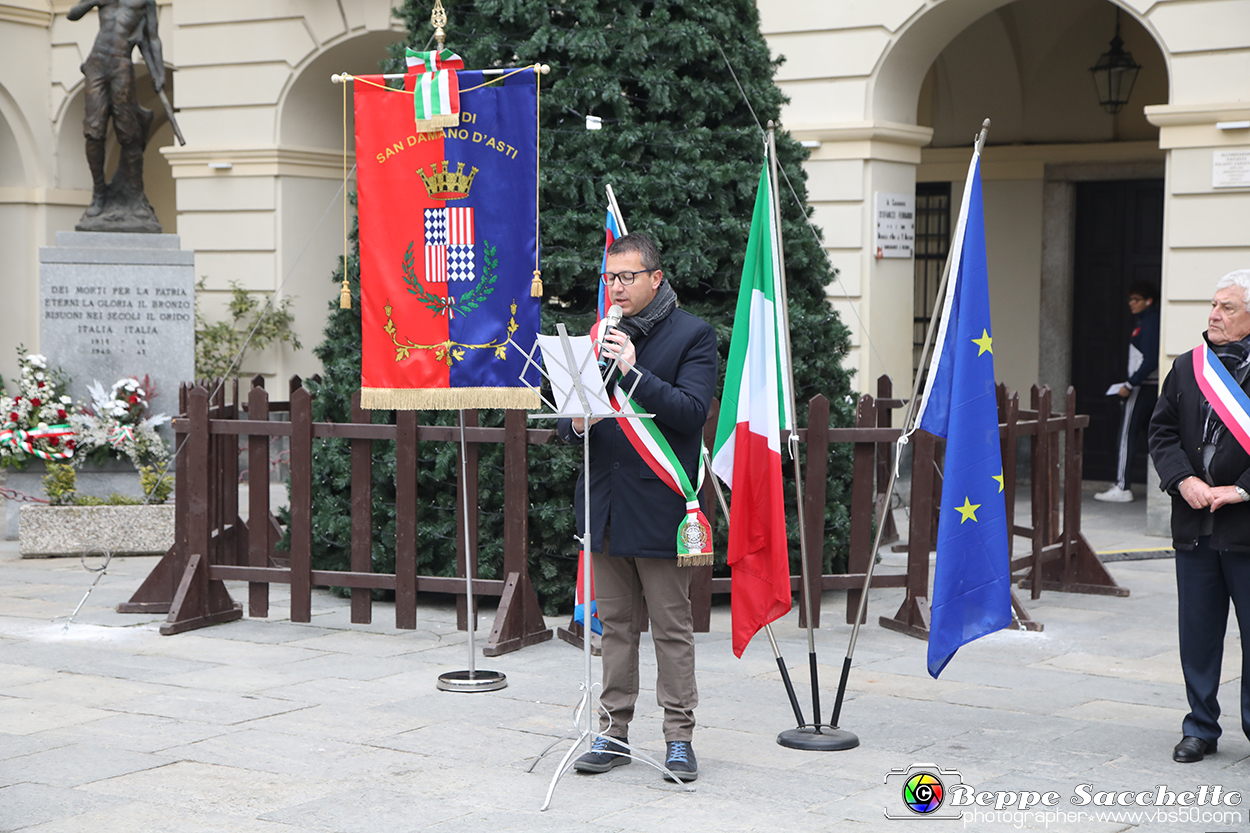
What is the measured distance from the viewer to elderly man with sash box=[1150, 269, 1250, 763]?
16.9 feet

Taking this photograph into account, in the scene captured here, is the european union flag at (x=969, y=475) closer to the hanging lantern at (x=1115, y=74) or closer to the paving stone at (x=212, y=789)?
the paving stone at (x=212, y=789)

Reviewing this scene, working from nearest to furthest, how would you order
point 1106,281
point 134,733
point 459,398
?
point 134,733 < point 459,398 < point 1106,281

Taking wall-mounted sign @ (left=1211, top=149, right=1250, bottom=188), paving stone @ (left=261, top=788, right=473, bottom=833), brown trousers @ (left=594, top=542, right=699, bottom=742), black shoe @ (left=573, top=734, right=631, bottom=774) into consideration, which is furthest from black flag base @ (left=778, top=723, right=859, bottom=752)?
wall-mounted sign @ (left=1211, top=149, right=1250, bottom=188)

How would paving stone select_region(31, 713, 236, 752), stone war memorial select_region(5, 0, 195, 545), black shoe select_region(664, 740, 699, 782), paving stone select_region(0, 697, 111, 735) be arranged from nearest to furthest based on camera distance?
black shoe select_region(664, 740, 699, 782)
paving stone select_region(31, 713, 236, 752)
paving stone select_region(0, 697, 111, 735)
stone war memorial select_region(5, 0, 195, 545)

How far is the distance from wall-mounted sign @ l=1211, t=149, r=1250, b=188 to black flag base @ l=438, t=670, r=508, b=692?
743 cm

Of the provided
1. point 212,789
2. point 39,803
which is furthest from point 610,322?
point 39,803

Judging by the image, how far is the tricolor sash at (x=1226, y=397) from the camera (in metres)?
5.13

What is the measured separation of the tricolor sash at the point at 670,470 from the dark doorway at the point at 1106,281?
1037cm

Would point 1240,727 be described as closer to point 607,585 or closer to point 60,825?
point 607,585

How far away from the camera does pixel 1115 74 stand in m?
13.5

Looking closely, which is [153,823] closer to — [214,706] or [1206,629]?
[214,706]

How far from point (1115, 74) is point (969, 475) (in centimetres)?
957

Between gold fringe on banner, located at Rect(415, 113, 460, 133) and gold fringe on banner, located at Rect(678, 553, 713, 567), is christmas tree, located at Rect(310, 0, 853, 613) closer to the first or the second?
gold fringe on banner, located at Rect(415, 113, 460, 133)

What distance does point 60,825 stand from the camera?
443cm
